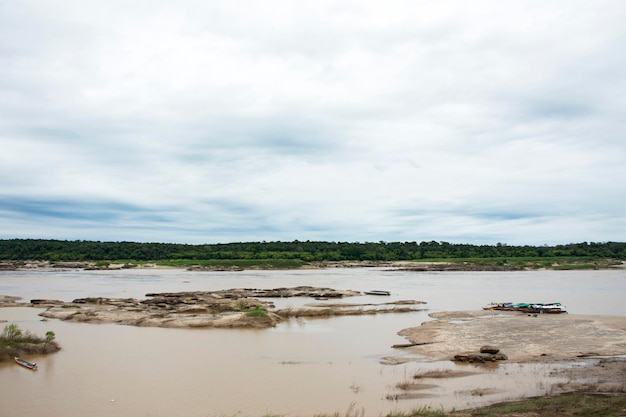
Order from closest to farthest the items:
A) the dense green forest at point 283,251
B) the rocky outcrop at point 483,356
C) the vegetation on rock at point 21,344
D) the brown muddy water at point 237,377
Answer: the brown muddy water at point 237,377
the rocky outcrop at point 483,356
the vegetation on rock at point 21,344
the dense green forest at point 283,251

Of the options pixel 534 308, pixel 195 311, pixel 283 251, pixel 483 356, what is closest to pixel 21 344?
pixel 195 311

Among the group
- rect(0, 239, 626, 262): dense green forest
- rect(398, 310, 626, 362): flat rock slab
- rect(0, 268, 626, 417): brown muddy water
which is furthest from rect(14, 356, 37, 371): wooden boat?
rect(0, 239, 626, 262): dense green forest

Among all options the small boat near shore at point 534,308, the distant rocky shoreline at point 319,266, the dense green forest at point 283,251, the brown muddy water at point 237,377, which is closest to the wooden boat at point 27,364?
the brown muddy water at point 237,377

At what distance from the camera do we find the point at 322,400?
52.7ft

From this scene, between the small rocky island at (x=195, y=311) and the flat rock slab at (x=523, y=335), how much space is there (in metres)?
8.08

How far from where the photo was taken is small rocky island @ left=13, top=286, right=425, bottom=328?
32844mm

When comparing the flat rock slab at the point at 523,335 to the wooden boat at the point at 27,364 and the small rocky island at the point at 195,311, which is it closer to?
the small rocky island at the point at 195,311

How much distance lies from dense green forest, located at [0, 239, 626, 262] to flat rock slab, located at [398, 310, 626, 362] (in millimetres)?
114108

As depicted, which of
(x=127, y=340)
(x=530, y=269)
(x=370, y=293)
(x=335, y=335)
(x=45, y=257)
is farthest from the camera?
(x=45, y=257)

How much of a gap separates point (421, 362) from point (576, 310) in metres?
25.0

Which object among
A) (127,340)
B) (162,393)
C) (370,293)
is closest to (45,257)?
(370,293)

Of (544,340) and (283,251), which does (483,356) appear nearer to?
(544,340)

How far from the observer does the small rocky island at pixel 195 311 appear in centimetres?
3284

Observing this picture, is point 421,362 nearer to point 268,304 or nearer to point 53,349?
point 53,349
